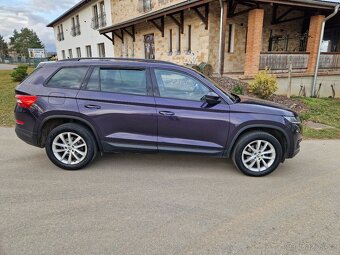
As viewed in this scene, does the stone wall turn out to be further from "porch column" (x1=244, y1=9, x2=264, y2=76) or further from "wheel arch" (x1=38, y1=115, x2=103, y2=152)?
"wheel arch" (x1=38, y1=115, x2=103, y2=152)

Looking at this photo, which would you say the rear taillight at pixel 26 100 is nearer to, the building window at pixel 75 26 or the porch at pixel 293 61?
the porch at pixel 293 61

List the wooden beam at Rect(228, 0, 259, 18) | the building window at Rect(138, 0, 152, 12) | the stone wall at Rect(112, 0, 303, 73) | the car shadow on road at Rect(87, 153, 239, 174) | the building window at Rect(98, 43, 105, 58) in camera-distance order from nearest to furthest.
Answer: the car shadow on road at Rect(87, 153, 239, 174) < the wooden beam at Rect(228, 0, 259, 18) < the stone wall at Rect(112, 0, 303, 73) < the building window at Rect(138, 0, 152, 12) < the building window at Rect(98, 43, 105, 58)

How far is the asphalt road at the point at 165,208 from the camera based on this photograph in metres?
2.34

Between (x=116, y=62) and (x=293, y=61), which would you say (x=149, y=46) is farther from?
(x=116, y=62)

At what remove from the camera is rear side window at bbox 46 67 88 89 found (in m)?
3.81

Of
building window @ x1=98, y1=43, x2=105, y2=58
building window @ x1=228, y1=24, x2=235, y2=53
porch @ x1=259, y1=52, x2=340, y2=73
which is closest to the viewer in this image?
porch @ x1=259, y1=52, x2=340, y2=73

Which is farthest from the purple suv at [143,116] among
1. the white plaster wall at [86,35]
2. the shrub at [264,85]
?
the white plaster wall at [86,35]

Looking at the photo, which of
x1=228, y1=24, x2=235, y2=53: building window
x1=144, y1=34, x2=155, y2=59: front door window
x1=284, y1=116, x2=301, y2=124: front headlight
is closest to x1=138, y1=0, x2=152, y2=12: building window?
x1=144, y1=34, x2=155, y2=59: front door window

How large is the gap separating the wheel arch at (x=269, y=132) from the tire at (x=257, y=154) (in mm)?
60

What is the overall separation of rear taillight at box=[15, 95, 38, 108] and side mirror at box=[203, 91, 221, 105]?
100 inches

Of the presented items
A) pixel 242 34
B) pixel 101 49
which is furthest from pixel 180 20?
pixel 101 49

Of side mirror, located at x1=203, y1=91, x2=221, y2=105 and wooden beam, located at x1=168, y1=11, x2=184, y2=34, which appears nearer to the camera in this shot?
side mirror, located at x1=203, y1=91, x2=221, y2=105

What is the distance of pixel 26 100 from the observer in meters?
3.78

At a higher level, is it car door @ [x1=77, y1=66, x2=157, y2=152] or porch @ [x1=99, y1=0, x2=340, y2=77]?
porch @ [x1=99, y1=0, x2=340, y2=77]
